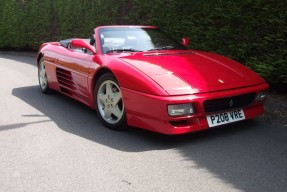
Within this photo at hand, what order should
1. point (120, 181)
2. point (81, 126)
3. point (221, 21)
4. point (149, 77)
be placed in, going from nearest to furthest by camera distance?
point (120, 181) → point (149, 77) → point (81, 126) → point (221, 21)

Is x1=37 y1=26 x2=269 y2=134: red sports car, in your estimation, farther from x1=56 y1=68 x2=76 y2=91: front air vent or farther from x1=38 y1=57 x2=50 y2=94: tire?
x1=38 y1=57 x2=50 y2=94: tire

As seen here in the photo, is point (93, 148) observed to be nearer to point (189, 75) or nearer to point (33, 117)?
point (189, 75)

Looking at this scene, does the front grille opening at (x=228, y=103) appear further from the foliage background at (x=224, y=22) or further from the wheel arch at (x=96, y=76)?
the foliage background at (x=224, y=22)

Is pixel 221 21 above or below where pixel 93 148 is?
above

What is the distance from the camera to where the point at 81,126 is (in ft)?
14.8

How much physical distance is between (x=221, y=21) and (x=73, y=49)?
8.66 ft

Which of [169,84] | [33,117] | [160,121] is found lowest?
[33,117]

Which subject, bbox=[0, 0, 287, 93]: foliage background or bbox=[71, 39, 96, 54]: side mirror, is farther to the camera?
bbox=[0, 0, 287, 93]: foliage background

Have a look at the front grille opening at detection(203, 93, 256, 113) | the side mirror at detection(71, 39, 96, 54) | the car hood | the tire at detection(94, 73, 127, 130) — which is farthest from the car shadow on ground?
the side mirror at detection(71, 39, 96, 54)

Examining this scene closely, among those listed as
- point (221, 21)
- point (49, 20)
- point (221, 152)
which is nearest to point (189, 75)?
point (221, 152)

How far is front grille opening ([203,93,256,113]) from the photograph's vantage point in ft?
12.1

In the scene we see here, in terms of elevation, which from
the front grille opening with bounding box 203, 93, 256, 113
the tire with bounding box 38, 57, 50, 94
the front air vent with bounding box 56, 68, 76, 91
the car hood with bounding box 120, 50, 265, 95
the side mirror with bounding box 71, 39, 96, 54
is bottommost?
the tire with bounding box 38, 57, 50, 94

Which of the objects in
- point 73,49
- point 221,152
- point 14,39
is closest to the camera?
point 221,152

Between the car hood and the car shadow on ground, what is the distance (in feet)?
1.79
